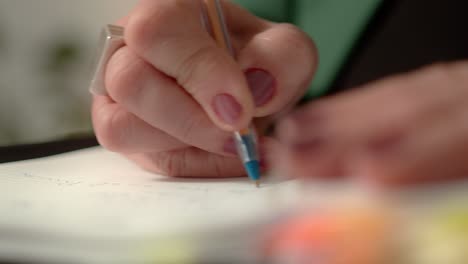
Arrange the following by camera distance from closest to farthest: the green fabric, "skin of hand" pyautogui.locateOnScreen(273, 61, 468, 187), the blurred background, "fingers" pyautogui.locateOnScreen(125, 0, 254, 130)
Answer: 1. "skin of hand" pyautogui.locateOnScreen(273, 61, 468, 187)
2. "fingers" pyautogui.locateOnScreen(125, 0, 254, 130)
3. the green fabric
4. the blurred background

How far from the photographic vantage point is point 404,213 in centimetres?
15

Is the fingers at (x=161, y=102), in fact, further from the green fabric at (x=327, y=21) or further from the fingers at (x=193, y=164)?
the green fabric at (x=327, y=21)

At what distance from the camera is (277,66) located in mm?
334

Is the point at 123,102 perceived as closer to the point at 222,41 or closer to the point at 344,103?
the point at 222,41

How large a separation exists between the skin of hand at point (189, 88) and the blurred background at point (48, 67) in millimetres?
395

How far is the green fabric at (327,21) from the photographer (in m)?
0.43

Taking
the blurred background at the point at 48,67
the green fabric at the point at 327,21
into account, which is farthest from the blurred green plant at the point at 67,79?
the green fabric at the point at 327,21

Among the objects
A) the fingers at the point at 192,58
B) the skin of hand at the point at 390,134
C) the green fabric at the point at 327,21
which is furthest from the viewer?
the green fabric at the point at 327,21

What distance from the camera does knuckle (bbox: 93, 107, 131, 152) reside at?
0.34 metres

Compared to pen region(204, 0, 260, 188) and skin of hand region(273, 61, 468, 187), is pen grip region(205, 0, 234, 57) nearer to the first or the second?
pen region(204, 0, 260, 188)

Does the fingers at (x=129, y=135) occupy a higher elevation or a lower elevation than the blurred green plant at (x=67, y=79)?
higher

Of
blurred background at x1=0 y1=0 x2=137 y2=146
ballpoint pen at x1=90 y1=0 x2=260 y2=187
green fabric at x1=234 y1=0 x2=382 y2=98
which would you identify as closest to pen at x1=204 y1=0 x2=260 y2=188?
ballpoint pen at x1=90 y1=0 x2=260 y2=187

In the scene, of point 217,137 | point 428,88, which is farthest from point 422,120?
point 217,137

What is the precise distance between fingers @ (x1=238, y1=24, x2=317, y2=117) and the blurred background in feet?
1.39
